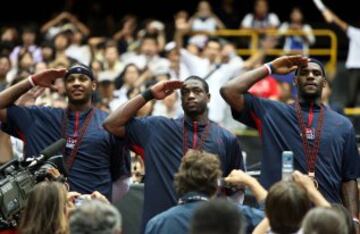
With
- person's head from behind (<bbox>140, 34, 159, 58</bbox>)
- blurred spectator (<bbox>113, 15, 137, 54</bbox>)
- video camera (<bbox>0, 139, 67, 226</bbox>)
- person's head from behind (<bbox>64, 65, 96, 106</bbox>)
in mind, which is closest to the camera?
video camera (<bbox>0, 139, 67, 226</bbox>)

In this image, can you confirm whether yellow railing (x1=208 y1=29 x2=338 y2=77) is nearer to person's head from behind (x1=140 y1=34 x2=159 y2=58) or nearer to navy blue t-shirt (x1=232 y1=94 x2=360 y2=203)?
person's head from behind (x1=140 y1=34 x2=159 y2=58)

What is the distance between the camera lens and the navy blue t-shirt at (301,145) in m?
8.95

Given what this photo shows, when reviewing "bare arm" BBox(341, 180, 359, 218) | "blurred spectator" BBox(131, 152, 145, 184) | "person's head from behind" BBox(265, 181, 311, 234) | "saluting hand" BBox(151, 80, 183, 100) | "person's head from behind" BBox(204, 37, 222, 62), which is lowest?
"blurred spectator" BBox(131, 152, 145, 184)

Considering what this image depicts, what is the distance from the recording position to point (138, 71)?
16859 mm

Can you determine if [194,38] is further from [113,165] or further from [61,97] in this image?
[113,165]

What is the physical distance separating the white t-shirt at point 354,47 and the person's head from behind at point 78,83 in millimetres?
8558

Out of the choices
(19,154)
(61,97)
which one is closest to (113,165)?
(19,154)

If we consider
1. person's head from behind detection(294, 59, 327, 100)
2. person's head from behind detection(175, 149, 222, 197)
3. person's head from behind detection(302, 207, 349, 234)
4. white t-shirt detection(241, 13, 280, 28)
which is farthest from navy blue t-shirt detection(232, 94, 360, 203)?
white t-shirt detection(241, 13, 280, 28)

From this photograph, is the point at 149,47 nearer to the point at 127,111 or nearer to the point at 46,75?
the point at 46,75

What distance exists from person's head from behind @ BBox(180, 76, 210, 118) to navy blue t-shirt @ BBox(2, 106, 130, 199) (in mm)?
618

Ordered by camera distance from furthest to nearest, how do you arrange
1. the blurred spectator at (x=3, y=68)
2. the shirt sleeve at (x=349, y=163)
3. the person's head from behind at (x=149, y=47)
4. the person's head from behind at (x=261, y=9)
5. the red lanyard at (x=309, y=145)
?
the person's head from behind at (x=261, y=9), the person's head from behind at (x=149, y=47), the blurred spectator at (x=3, y=68), the shirt sleeve at (x=349, y=163), the red lanyard at (x=309, y=145)

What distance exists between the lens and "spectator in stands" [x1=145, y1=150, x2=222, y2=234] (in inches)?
285

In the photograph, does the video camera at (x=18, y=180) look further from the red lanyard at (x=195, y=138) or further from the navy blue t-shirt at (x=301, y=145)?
the navy blue t-shirt at (x=301, y=145)

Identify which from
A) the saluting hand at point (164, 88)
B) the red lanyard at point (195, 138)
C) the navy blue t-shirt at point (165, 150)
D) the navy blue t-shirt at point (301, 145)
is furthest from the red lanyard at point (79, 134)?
the navy blue t-shirt at point (301, 145)
